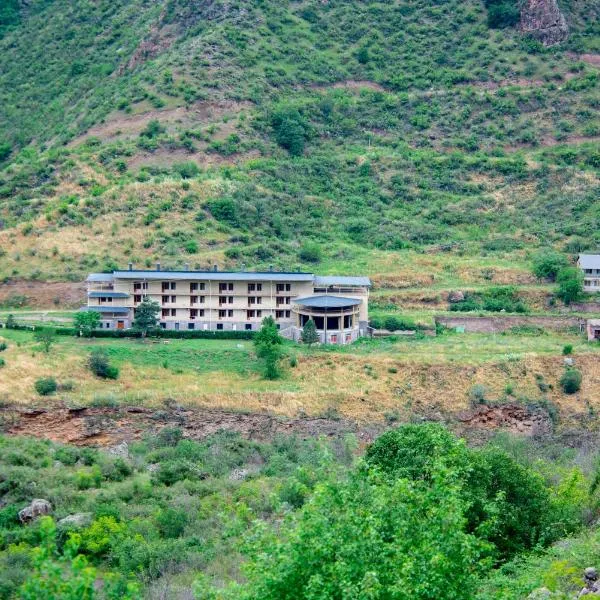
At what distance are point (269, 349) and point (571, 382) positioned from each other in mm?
14563

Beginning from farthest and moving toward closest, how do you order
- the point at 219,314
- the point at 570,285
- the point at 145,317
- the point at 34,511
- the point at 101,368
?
1. the point at 570,285
2. the point at 219,314
3. the point at 145,317
4. the point at 101,368
5. the point at 34,511

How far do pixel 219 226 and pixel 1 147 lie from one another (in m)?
34.4

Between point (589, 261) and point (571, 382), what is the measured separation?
1494 centimetres

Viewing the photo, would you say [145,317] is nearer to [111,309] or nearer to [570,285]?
[111,309]

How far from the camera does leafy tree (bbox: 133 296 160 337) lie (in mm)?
54875

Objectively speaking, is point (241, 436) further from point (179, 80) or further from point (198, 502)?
point (179, 80)

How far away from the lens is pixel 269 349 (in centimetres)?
5031

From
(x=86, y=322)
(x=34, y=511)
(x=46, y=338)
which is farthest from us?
(x=86, y=322)

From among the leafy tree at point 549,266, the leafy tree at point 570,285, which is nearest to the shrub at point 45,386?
the leafy tree at point 570,285

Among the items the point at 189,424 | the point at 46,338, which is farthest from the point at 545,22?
the point at 189,424

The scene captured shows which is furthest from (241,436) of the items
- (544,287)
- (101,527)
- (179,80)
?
(179,80)

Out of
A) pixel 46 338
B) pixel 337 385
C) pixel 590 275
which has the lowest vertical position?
pixel 337 385

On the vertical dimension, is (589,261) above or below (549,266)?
above

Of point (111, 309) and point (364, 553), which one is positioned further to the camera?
point (111, 309)
